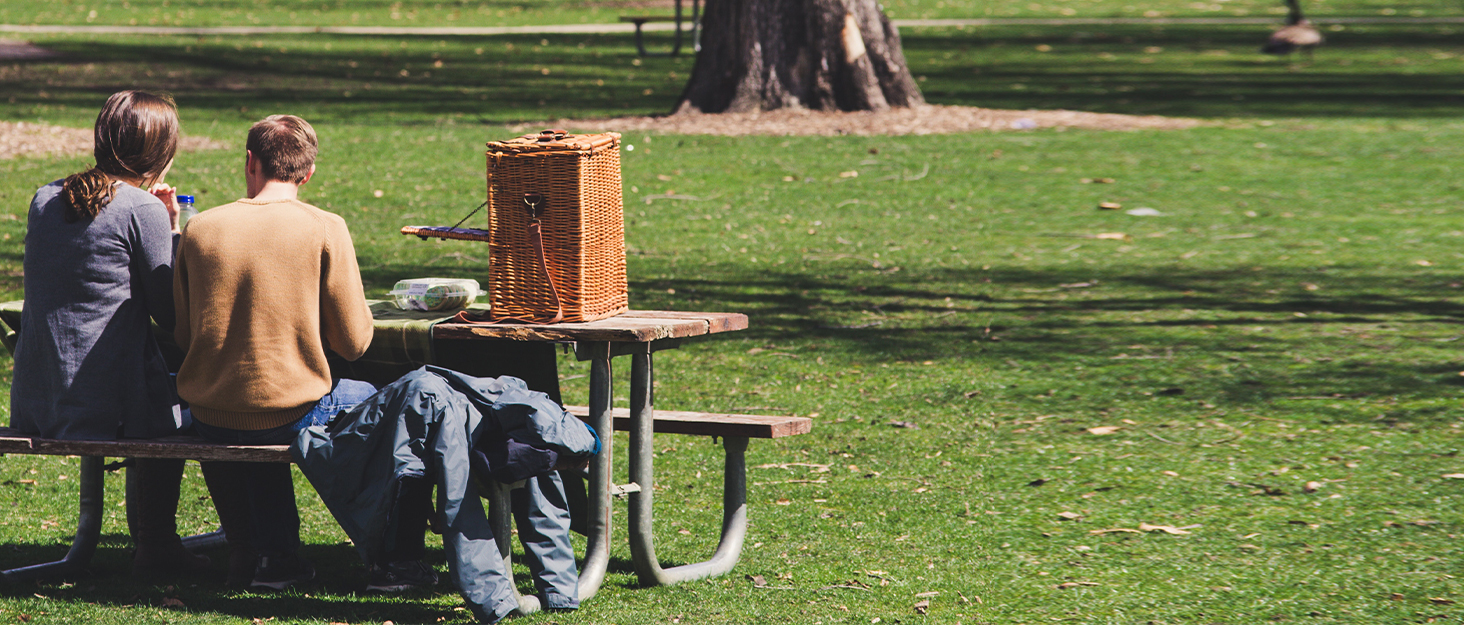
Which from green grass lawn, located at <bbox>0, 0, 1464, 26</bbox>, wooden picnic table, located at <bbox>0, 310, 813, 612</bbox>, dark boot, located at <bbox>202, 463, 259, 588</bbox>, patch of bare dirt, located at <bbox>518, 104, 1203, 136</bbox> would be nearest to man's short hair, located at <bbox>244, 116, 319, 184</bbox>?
wooden picnic table, located at <bbox>0, 310, 813, 612</bbox>

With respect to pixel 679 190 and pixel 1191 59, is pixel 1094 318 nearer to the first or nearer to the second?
pixel 679 190

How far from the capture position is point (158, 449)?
452cm

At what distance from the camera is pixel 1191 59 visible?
25.0 m

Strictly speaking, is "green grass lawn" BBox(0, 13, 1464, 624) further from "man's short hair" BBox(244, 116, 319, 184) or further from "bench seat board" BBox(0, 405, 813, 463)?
"man's short hair" BBox(244, 116, 319, 184)

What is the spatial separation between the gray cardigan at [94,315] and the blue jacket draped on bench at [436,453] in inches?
27.7

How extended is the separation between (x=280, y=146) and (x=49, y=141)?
1240cm

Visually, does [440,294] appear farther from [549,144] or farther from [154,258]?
[154,258]

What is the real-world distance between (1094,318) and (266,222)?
247 inches

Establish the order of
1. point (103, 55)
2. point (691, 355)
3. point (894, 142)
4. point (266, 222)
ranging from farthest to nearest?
point (103, 55) < point (894, 142) < point (691, 355) < point (266, 222)

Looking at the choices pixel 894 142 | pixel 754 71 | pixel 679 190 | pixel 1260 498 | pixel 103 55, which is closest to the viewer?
pixel 1260 498

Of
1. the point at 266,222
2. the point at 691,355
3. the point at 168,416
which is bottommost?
the point at 691,355

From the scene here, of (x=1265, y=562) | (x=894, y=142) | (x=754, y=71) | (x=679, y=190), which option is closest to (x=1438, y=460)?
(x=1265, y=562)

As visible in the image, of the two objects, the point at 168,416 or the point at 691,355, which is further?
the point at 691,355

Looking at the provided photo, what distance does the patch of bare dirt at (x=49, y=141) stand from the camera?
14938 millimetres
